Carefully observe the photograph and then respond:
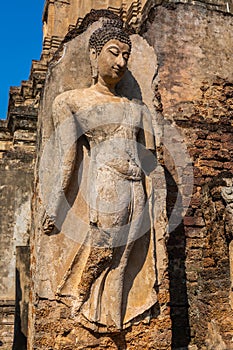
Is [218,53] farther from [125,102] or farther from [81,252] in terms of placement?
[81,252]

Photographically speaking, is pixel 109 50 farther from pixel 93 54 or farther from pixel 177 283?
pixel 177 283

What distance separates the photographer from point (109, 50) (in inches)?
139

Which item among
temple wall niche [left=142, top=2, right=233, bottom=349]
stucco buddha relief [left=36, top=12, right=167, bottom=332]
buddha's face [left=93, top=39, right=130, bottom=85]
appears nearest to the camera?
stucco buddha relief [left=36, top=12, right=167, bottom=332]

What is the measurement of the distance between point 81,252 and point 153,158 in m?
1.01

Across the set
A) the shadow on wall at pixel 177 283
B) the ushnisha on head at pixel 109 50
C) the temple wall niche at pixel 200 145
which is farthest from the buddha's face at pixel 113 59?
the shadow on wall at pixel 177 283

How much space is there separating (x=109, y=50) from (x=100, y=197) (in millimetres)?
1153

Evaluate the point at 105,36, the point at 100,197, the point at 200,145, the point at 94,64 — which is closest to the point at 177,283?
the point at 200,145

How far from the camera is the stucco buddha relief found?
10.4 ft

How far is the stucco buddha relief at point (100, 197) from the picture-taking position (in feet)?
10.4

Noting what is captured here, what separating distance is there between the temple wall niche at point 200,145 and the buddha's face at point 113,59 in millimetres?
1979

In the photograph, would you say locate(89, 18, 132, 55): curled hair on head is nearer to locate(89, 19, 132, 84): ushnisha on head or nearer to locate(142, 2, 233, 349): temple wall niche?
locate(89, 19, 132, 84): ushnisha on head

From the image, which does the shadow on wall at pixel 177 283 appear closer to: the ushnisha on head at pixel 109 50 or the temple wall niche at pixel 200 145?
the temple wall niche at pixel 200 145

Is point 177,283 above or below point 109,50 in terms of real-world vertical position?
below

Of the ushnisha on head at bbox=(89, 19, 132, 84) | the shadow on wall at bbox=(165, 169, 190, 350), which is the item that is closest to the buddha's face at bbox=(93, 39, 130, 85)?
the ushnisha on head at bbox=(89, 19, 132, 84)
